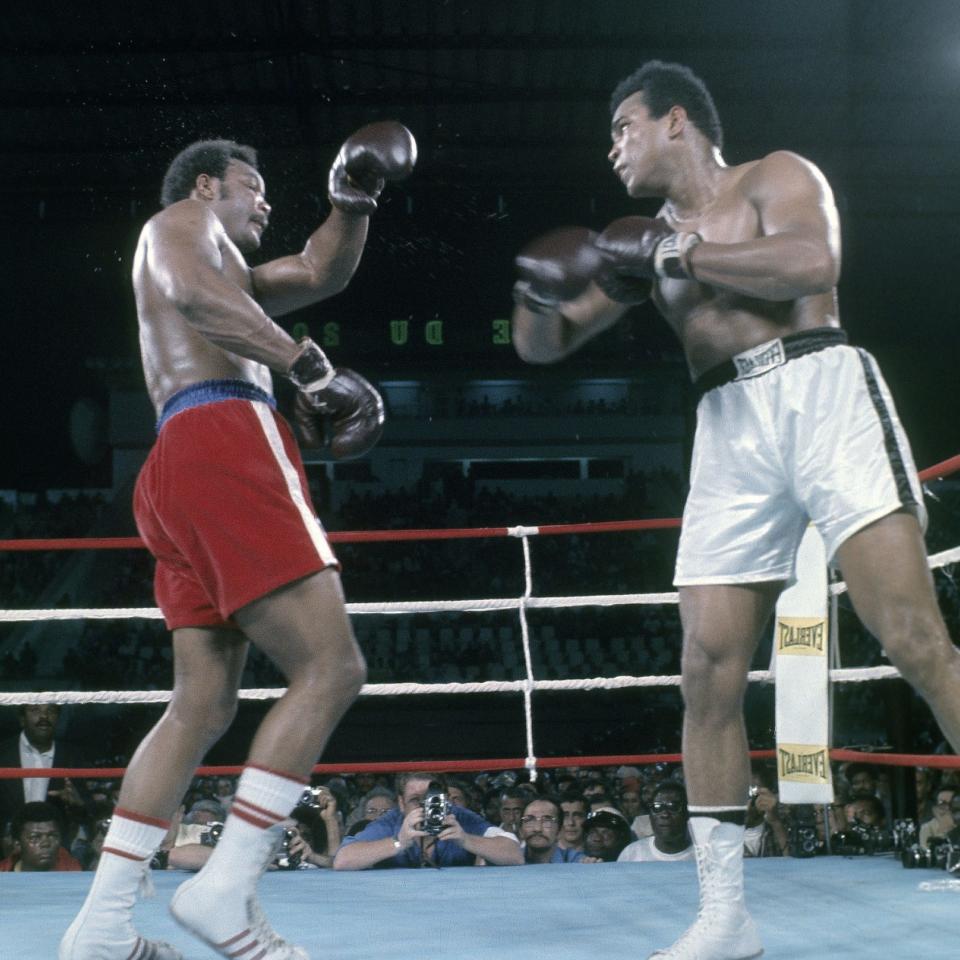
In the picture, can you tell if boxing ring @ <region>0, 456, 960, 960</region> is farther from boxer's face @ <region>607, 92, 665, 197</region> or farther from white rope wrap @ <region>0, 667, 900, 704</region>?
boxer's face @ <region>607, 92, 665, 197</region>

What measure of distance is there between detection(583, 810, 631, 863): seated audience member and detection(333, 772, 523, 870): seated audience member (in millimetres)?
868

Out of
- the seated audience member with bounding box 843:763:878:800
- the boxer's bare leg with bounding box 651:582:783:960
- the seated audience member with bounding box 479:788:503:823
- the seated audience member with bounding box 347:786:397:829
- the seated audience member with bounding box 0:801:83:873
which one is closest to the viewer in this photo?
the boxer's bare leg with bounding box 651:582:783:960

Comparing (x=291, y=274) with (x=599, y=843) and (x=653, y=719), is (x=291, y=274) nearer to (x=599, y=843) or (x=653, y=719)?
(x=599, y=843)

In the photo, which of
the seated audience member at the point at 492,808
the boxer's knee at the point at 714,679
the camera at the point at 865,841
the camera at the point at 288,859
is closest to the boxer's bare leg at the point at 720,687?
the boxer's knee at the point at 714,679

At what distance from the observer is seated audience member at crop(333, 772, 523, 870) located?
2.70 metres

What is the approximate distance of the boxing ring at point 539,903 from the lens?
162cm

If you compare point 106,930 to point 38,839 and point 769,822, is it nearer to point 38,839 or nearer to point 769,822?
point 38,839

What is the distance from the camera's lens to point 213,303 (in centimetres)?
149

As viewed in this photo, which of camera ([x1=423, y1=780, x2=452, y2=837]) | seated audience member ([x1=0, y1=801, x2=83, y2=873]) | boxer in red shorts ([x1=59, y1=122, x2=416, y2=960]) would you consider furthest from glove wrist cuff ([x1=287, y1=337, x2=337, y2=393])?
seated audience member ([x1=0, y1=801, x2=83, y2=873])

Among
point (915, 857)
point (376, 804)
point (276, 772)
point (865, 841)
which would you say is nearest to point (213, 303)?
point (276, 772)

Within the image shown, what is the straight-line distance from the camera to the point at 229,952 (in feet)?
4.45

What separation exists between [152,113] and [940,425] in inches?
314

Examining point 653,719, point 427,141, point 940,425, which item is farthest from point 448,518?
point 940,425

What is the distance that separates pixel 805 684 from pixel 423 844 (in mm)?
942
